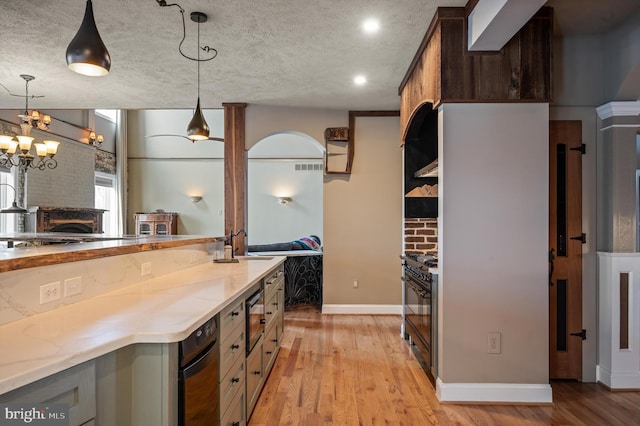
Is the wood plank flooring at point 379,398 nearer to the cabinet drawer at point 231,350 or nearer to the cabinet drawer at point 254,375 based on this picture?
the cabinet drawer at point 254,375

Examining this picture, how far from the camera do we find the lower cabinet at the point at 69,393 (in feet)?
3.46

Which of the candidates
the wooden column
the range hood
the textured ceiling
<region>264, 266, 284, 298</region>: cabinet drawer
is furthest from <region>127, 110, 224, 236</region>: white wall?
the range hood

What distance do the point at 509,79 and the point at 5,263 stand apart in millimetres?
3078

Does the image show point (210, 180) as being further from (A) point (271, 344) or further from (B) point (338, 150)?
(A) point (271, 344)

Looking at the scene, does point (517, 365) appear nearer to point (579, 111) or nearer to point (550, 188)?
point (550, 188)

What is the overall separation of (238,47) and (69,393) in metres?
2.95

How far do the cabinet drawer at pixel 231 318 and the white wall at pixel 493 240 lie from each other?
1.48m

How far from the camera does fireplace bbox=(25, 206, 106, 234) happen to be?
6.30 metres

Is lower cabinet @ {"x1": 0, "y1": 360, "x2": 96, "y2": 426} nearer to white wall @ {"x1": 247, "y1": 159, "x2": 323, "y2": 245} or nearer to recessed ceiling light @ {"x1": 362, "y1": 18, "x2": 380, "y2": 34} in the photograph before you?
recessed ceiling light @ {"x1": 362, "y1": 18, "x2": 380, "y2": 34}

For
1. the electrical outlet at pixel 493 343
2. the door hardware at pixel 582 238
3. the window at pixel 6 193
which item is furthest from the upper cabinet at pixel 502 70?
the window at pixel 6 193

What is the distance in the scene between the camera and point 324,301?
17.8 feet

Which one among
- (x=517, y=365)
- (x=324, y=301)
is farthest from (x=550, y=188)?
(x=324, y=301)

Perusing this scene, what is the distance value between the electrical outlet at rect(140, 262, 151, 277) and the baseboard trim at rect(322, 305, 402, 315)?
10.6 feet

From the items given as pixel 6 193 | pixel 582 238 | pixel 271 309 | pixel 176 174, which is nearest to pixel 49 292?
pixel 271 309
